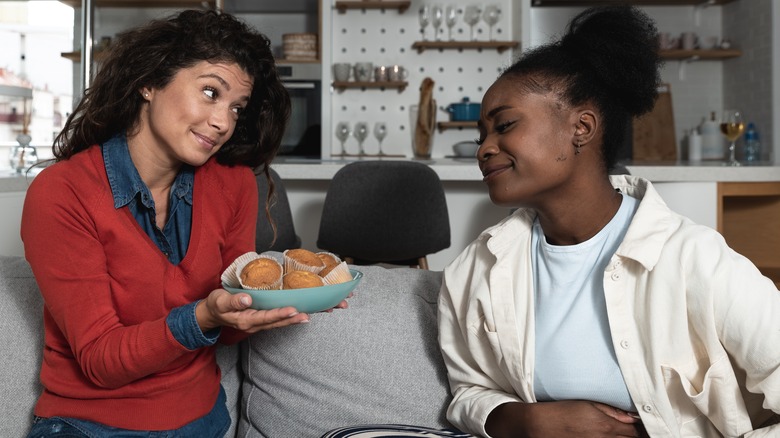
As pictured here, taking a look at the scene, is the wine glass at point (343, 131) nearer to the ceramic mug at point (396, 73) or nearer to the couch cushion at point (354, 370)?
the ceramic mug at point (396, 73)

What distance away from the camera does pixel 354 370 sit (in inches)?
61.5

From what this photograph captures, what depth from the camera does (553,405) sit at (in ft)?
4.22

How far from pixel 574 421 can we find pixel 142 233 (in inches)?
32.0

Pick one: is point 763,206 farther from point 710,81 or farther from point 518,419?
point 518,419

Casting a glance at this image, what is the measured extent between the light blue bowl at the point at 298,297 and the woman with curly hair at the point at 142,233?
71 mm

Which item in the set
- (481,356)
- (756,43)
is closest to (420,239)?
(481,356)

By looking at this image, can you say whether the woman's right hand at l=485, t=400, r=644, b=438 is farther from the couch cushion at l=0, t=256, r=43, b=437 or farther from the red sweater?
the couch cushion at l=0, t=256, r=43, b=437

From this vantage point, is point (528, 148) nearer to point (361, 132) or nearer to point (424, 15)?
point (361, 132)

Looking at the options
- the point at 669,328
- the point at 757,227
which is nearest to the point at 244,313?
the point at 669,328

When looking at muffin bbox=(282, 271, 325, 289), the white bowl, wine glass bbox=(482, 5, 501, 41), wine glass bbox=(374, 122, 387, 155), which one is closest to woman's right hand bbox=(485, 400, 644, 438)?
muffin bbox=(282, 271, 325, 289)

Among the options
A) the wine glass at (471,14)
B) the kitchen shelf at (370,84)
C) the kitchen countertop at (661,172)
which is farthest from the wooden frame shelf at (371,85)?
the kitchen countertop at (661,172)

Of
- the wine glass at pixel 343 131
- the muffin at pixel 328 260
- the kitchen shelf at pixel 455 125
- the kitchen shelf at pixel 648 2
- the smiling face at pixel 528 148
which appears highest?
the kitchen shelf at pixel 648 2

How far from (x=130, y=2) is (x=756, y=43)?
14.6 ft

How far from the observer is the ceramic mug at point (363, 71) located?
5.53 meters
